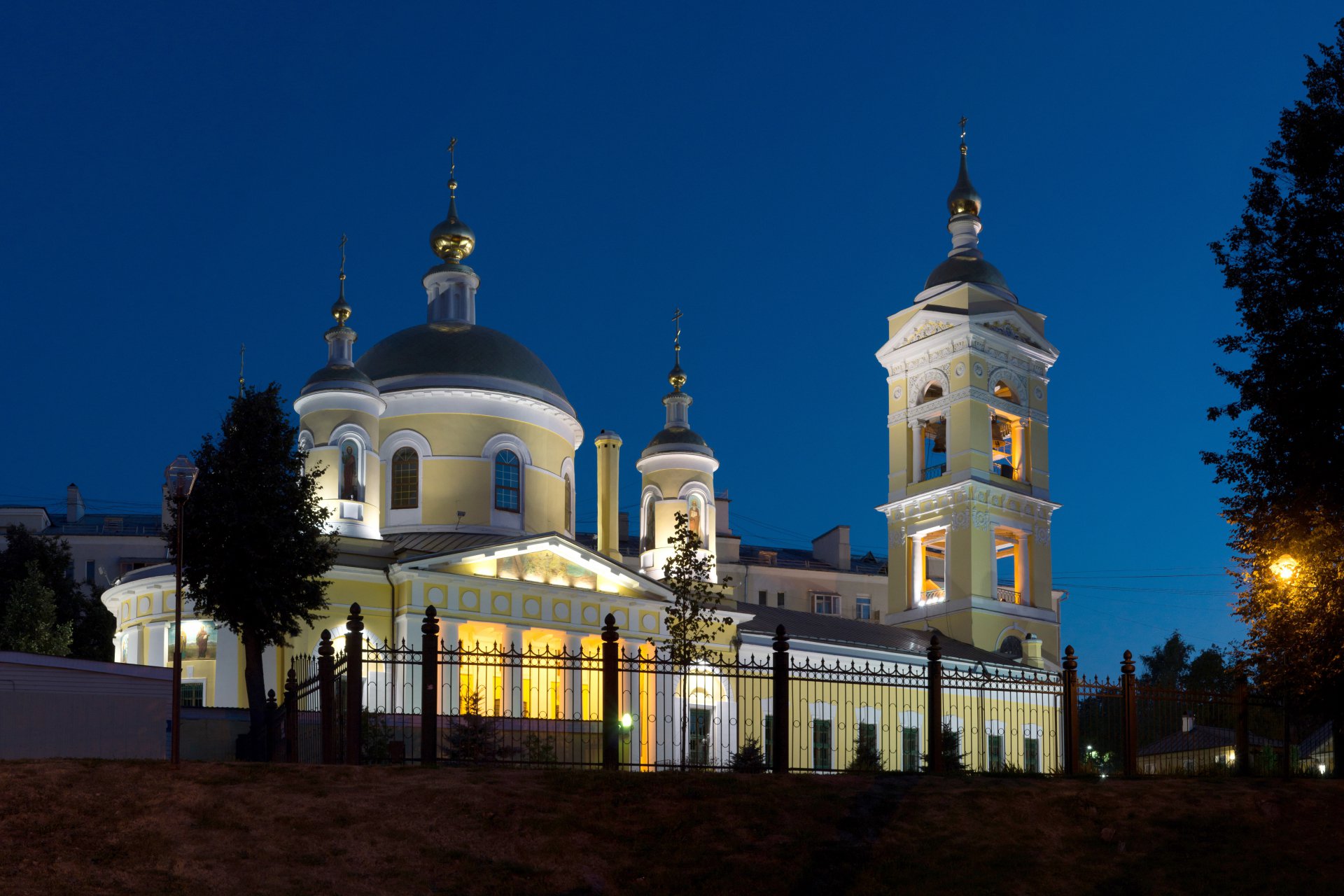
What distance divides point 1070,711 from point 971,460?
1306 inches

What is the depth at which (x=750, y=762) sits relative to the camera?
76.0 ft

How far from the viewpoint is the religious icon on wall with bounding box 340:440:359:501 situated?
38969mm

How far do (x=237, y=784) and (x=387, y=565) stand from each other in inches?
796

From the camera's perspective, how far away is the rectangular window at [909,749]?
40713mm

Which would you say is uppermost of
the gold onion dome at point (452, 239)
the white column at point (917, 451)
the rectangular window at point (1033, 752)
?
the gold onion dome at point (452, 239)

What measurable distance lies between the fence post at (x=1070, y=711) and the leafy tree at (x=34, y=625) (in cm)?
2694

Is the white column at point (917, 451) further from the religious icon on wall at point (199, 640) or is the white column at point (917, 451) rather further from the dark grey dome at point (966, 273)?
the religious icon on wall at point (199, 640)

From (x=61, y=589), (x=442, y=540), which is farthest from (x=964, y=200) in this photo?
(x=61, y=589)

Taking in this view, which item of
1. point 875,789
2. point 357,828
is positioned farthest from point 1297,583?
point 357,828

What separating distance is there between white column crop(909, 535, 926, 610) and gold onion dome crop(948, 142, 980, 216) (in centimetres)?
1309

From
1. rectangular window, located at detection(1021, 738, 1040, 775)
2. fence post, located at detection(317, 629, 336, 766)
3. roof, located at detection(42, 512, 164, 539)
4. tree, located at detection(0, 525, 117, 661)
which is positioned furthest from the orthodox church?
roof, located at detection(42, 512, 164, 539)

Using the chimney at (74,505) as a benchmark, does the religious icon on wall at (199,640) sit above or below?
below

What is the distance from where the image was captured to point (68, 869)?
45.7ft

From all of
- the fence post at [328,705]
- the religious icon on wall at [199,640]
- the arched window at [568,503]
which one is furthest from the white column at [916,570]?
the fence post at [328,705]
